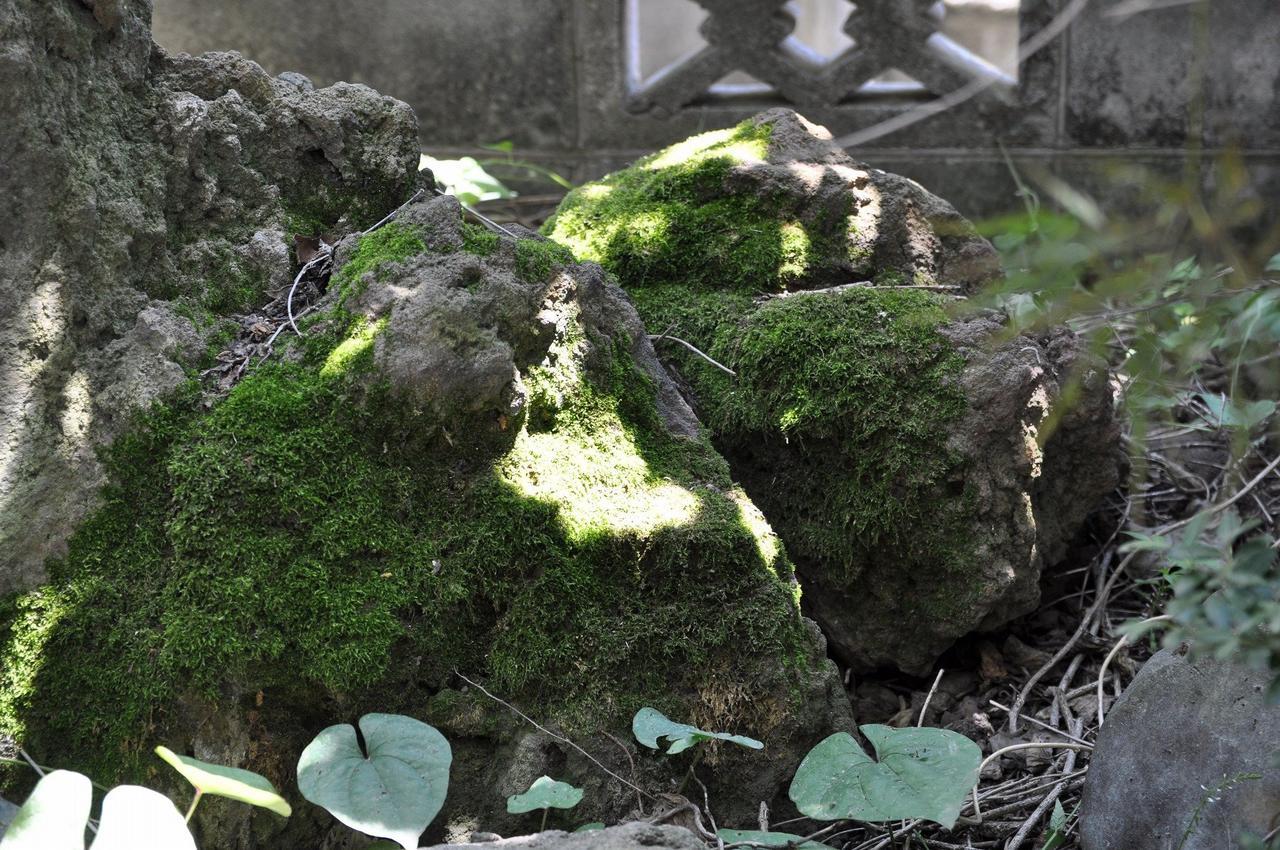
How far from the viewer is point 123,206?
2246 mm

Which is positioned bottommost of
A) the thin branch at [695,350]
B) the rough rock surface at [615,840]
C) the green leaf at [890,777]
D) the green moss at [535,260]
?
the green leaf at [890,777]

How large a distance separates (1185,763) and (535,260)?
1.57m

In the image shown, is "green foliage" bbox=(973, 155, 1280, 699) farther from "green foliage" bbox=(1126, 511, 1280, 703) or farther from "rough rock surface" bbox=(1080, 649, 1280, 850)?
"rough rock surface" bbox=(1080, 649, 1280, 850)

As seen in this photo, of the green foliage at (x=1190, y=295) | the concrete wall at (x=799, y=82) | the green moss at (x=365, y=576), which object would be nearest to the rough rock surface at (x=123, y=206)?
the green moss at (x=365, y=576)

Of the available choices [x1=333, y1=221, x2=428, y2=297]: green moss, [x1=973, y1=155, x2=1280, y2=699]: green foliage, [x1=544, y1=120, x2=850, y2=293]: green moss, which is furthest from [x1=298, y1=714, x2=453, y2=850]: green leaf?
[x1=544, y1=120, x2=850, y2=293]: green moss

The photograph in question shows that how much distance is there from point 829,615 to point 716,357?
0.69 m

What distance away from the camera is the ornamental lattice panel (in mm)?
4918

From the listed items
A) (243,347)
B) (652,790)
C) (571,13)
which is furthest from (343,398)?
(571,13)

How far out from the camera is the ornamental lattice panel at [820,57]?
194 inches

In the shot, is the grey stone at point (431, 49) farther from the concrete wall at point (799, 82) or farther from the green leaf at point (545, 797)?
the green leaf at point (545, 797)

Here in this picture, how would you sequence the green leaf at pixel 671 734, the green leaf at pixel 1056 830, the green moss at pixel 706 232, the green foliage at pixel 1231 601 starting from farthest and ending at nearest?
the green moss at pixel 706 232 → the green leaf at pixel 1056 830 → the green leaf at pixel 671 734 → the green foliage at pixel 1231 601

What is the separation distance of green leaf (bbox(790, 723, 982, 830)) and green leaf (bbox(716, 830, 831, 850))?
49 mm

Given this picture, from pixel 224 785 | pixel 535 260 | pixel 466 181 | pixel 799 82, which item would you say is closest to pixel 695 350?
pixel 535 260

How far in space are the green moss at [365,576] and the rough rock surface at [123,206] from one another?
0.32 ft
